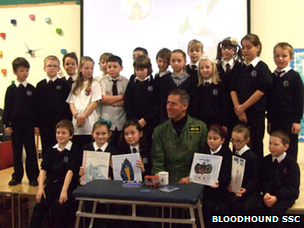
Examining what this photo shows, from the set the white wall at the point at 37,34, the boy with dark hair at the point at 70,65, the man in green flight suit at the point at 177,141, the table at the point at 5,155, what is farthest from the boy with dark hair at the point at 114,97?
the white wall at the point at 37,34

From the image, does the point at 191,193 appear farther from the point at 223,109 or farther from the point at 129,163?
the point at 223,109

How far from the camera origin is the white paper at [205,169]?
2.64 metres

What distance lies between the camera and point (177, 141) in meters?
2.87

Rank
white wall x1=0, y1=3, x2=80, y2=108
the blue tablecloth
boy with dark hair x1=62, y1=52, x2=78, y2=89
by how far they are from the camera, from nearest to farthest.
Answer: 1. the blue tablecloth
2. boy with dark hair x1=62, y1=52, x2=78, y2=89
3. white wall x1=0, y1=3, x2=80, y2=108

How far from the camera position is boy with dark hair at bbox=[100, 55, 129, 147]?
338cm

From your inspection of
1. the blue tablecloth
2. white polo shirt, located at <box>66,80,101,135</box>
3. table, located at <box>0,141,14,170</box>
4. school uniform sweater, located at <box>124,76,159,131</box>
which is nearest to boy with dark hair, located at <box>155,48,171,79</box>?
school uniform sweater, located at <box>124,76,159,131</box>

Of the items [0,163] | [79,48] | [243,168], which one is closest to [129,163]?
[243,168]

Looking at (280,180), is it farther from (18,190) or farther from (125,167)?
(18,190)

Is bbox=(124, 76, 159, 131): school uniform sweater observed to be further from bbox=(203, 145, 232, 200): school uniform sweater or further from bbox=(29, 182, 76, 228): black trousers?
bbox=(29, 182, 76, 228): black trousers

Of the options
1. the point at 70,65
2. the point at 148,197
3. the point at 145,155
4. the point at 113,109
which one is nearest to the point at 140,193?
the point at 148,197

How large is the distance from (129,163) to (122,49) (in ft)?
10.1

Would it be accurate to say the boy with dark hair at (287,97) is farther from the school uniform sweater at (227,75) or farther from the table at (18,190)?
the table at (18,190)

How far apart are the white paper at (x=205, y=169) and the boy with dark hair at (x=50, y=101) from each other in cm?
168

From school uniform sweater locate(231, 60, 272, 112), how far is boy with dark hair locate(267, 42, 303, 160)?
0.14 meters
